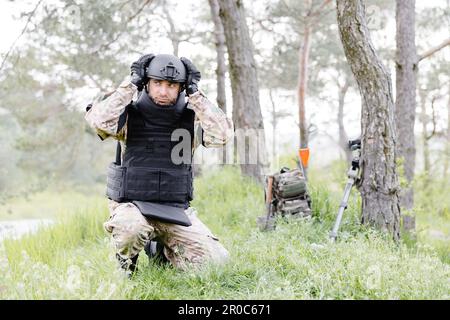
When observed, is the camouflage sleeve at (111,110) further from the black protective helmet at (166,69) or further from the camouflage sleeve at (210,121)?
the camouflage sleeve at (210,121)

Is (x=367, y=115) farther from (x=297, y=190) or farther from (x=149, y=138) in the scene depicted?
Result: (x=149, y=138)

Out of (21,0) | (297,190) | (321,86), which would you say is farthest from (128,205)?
(321,86)

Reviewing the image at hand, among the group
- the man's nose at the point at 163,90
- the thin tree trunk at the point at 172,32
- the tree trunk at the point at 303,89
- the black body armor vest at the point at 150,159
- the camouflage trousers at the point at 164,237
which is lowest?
the camouflage trousers at the point at 164,237

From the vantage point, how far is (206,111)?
3.80m

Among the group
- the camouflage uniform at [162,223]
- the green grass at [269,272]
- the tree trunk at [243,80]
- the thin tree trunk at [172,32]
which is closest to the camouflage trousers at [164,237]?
the camouflage uniform at [162,223]

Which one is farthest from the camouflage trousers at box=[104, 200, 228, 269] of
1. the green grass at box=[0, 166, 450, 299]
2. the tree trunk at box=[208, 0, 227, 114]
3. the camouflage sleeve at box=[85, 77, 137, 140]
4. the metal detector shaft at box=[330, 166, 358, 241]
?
the tree trunk at box=[208, 0, 227, 114]

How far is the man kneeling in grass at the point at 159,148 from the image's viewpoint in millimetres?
3707

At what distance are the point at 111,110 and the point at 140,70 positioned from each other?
39cm

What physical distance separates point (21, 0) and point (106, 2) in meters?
1.83

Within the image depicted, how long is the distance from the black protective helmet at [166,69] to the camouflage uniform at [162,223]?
17 centimetres

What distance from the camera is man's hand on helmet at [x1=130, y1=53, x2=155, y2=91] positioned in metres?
3.76

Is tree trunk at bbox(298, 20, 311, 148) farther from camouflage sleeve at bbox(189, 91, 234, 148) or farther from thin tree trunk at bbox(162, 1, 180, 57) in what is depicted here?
camouflage sleeve at bbox(189, 91, 234, 148)

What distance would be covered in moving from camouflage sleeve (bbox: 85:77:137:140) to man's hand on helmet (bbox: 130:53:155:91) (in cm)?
6

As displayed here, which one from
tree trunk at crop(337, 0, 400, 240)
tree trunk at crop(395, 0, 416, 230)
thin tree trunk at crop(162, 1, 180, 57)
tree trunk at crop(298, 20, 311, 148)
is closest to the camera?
tree trunk at crop(337, 0, 400, 240)
